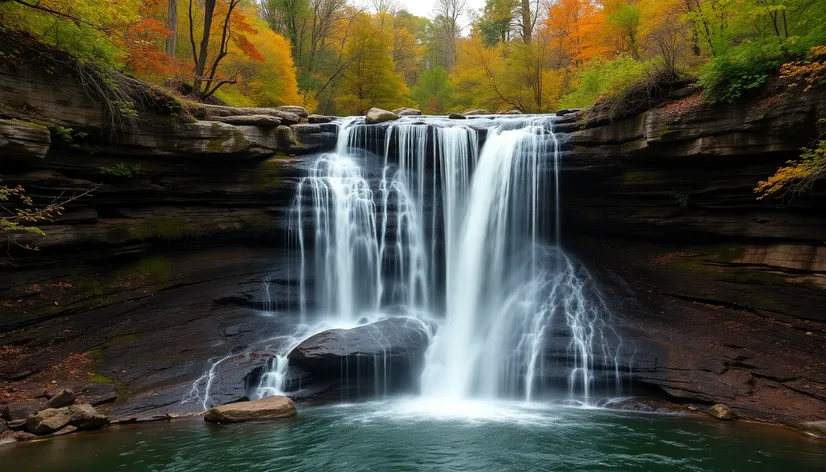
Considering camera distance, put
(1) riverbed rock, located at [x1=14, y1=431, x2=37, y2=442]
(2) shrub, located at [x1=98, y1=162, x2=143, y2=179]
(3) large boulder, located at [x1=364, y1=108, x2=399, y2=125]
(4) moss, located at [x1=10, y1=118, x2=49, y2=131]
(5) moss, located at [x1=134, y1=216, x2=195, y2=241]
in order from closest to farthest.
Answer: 1. (1) riverbed rock, located at [x1=14, y1=431, x2=37, y2=442]
2. (4) moss, located at [x1=10, y1=118, x2=49, y2=131]
3. (2) shrub, located at [x1=98, y1=162, x2=143, y2=179]
4. (5) moss, located at [x1=134, y1=216, x2=195, y2=241]
5. (3) large boulder, located at [x1=364, y1=108, x2=399, y2=125]

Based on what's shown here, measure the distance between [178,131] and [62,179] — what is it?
3.05m

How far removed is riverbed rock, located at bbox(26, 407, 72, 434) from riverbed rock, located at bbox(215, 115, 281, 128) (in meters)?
8.81

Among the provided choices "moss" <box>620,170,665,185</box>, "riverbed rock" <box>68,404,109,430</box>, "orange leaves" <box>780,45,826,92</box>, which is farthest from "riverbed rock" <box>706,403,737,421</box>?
"riverbed rock" <box>68,404,109,430</box>

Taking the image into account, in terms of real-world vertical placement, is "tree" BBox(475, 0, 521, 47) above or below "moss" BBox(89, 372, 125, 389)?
above

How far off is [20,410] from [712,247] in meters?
16.8

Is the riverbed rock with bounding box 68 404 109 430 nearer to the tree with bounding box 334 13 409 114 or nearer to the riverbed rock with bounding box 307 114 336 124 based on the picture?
the riverbed rock with bounding box 307 114 336 124

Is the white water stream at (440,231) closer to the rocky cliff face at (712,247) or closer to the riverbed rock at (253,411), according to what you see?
the rocky cliff face at (712,247)

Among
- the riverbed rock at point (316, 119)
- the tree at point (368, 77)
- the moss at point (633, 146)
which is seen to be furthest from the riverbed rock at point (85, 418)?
the tree at point (368, 77)

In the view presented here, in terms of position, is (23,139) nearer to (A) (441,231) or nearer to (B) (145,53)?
(B) (145,53)

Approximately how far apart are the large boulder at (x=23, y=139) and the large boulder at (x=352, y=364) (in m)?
7.24

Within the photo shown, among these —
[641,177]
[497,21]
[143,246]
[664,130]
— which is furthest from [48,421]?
[497,21]

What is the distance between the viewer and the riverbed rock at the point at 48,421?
8992 millimetres

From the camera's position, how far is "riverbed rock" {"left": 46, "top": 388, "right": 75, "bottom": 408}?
9.88m

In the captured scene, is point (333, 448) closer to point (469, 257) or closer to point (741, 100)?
point (469, 257)
